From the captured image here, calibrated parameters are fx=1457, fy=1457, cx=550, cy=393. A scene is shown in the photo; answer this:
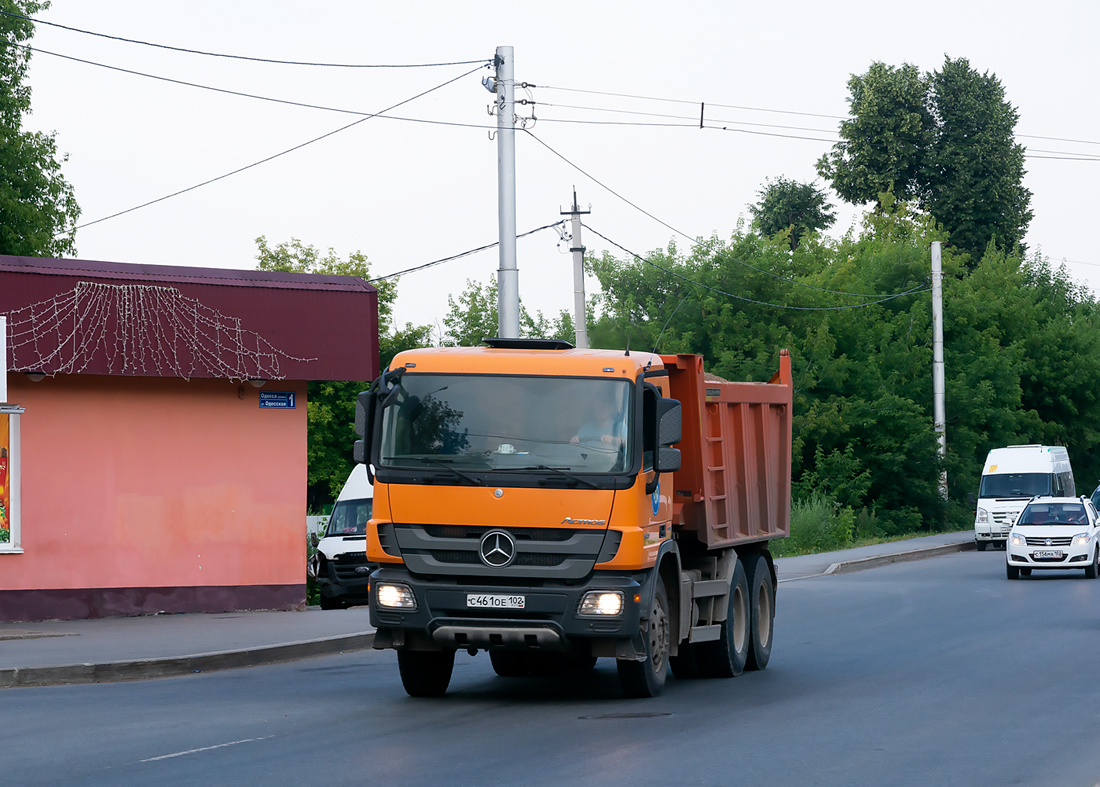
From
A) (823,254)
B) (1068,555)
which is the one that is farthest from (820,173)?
(1068,555)

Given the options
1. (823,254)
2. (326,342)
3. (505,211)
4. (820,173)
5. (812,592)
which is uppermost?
(820,173)

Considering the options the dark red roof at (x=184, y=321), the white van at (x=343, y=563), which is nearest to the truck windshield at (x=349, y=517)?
the white van at (x=343, y=563)

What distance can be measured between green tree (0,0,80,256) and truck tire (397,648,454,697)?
3092 centimetres

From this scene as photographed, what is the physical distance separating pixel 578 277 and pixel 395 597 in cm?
2064

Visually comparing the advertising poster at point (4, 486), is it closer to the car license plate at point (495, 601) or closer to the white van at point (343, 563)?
the white van at point (343, 563)

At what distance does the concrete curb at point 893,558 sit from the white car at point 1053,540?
4219 mm

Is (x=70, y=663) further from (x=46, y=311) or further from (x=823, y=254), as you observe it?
(x=823, y=254)

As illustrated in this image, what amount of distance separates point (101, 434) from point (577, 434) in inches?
390

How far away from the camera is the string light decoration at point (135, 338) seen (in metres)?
18.1

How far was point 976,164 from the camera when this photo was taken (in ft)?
231

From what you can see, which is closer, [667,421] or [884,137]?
[667,421]

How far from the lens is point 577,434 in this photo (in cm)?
1130

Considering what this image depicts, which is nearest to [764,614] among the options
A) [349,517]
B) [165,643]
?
[165,643]

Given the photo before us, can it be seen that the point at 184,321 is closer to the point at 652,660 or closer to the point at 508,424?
the point at 508,424
